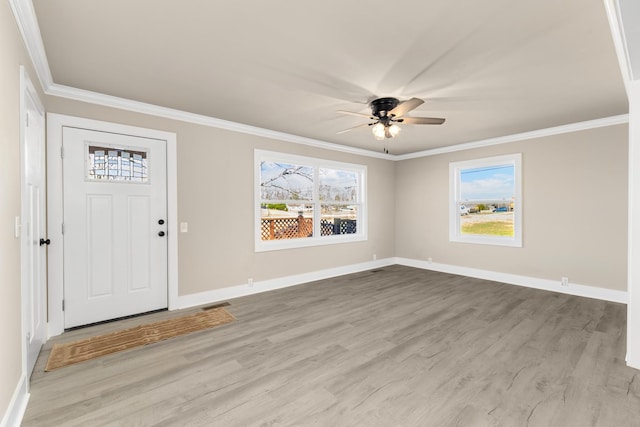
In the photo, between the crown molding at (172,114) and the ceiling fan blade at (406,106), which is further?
the crown molding at (172,114)

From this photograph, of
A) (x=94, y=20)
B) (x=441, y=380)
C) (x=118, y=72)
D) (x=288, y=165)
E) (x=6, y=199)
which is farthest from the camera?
(x=288, y=165)

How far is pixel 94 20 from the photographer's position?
77.8 inches

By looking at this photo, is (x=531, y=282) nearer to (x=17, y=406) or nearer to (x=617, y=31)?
(x=617, y=31)

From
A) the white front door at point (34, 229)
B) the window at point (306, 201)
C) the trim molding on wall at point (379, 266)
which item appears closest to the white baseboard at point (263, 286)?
the trim molding on wall at point (379, 266)

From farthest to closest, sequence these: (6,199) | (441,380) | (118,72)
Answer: (118,72) → (441,380) → (6,199)

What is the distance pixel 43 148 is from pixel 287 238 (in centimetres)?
321

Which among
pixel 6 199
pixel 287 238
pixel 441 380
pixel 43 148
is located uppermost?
pixel 43 148

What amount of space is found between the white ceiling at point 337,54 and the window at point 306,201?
1276 mm

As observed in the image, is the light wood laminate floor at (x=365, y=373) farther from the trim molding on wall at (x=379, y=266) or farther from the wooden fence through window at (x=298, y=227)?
the wooden fence through window at (x=298, y=227)

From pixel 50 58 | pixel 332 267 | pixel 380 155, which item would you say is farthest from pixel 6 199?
pixel 380 155

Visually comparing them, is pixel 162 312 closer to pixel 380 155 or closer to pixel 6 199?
pixel 6 199

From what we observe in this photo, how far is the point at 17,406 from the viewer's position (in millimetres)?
1773

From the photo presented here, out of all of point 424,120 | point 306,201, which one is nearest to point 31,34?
point 424,120

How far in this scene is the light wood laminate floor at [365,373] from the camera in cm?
183
